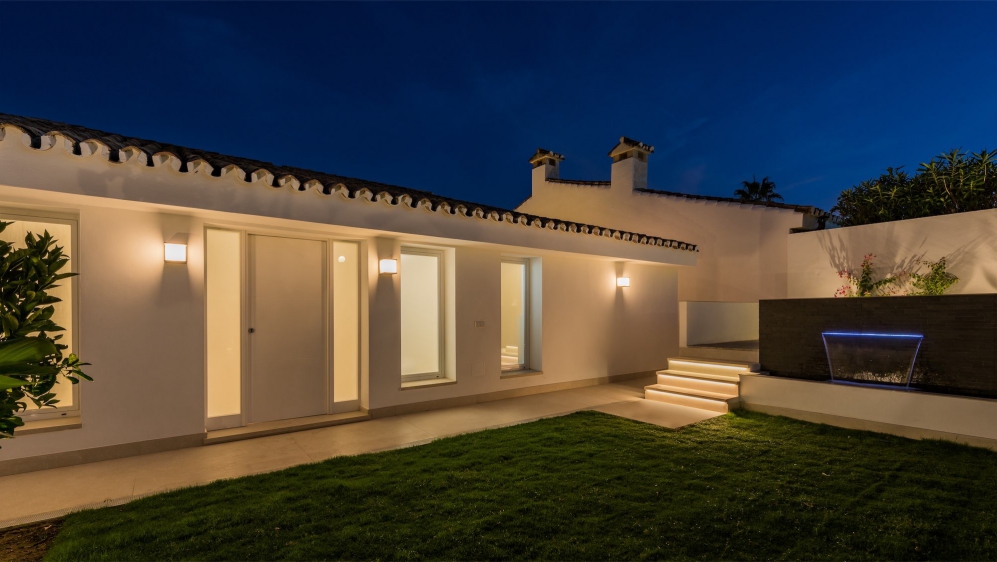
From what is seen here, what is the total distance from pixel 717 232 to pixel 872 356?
19.7 ft

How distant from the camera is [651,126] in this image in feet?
174

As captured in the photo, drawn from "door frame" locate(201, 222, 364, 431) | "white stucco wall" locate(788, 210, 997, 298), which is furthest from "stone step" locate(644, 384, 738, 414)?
"door frame" locate(201, 222, 364, 431)

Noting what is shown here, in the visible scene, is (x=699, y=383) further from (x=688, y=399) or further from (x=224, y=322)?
(x=224, y=322)

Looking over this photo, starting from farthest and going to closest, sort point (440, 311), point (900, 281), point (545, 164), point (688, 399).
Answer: point (545, 164)
point (900, 281)
point (440, 311)
point (688, 399)

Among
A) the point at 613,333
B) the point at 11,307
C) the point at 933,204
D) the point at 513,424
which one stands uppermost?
the point at 933,204

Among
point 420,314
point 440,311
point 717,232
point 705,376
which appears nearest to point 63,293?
point 420,314

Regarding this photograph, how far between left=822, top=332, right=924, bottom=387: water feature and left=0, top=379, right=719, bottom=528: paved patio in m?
2.03

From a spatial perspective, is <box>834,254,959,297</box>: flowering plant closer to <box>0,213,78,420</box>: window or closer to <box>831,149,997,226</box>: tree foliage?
<box>831,149,997,226</box>: tree foliage

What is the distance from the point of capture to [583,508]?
3.72 metres

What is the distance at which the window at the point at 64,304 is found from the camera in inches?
188

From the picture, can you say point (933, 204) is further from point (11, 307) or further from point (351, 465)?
point (11, 307)

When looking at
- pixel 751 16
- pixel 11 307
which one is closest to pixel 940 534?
pixel 11 307

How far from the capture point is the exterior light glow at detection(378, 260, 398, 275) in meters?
6.88

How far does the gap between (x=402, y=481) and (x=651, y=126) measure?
5613 cm
